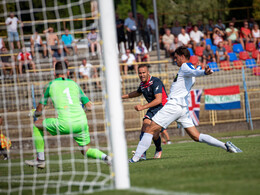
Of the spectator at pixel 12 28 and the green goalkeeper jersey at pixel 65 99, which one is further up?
the spectator at pixel 12 28

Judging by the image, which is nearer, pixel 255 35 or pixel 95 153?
pixel 95 153

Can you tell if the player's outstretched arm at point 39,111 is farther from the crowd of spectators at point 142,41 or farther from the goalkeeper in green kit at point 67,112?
the crowd of spectators at point 142,41

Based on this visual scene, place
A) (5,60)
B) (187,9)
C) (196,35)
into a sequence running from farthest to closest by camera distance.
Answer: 1. (187,9)
2. (196,35)
3. (5,60)

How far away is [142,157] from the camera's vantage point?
33.3 ft

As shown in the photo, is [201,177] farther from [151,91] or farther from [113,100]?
[151,91]

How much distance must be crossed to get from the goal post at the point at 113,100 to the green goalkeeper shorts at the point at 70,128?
7.05 ft

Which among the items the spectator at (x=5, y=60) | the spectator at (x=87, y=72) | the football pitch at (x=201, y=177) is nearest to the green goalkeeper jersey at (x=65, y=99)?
the football pitch at (x=201, y=177)

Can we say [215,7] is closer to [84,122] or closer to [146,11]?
[146,11]

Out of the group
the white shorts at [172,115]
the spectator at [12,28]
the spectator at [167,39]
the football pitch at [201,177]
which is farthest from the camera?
the spectator at [167,39]

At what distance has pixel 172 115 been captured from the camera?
8.80 meters

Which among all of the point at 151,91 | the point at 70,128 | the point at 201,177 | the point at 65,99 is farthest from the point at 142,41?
the point at 201,177

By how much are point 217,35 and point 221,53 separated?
6.09 ft

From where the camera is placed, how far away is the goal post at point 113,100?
19.2 feet

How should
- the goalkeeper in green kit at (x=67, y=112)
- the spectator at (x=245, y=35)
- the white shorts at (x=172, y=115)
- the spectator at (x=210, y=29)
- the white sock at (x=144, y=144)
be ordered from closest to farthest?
the goalkeeper in green kit at (x=67, y=112), the white shorts at (x=172, y=115), the white sock at (x=144, y=144), the spectator at (x=210, y=29), the spectator at (x=245, y=35)
